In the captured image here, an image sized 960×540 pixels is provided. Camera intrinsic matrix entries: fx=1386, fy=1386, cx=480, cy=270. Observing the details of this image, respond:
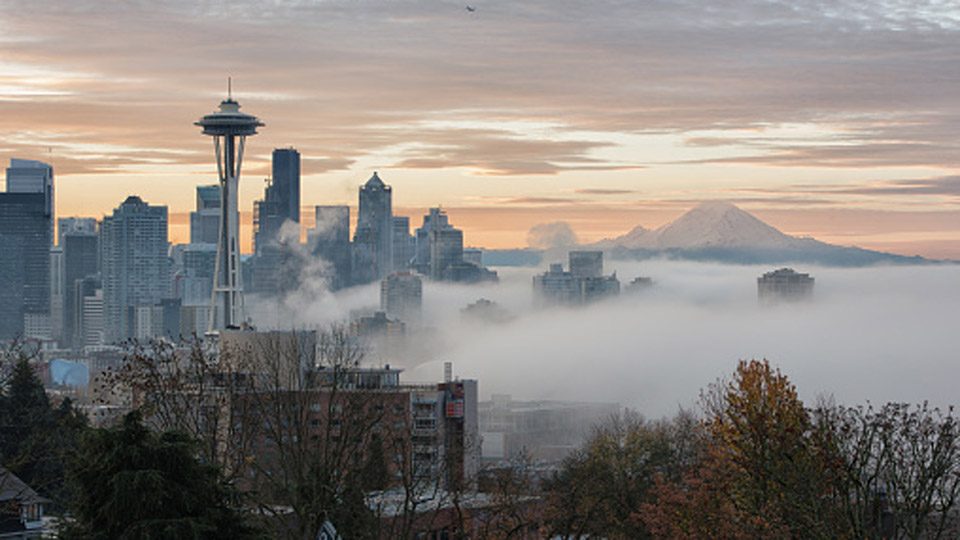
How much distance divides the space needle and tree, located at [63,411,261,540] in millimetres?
143739

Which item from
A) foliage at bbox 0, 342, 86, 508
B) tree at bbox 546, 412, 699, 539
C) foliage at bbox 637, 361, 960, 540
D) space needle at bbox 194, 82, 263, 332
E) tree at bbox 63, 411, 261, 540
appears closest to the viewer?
tree at bbox 63, 411, 261, 540

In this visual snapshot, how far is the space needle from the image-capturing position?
537ft

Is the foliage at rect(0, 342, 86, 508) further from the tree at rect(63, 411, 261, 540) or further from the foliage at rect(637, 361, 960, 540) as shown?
the tree at rect(63, 411, 261, 540)

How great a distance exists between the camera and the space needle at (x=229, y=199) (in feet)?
537

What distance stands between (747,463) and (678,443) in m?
29.6

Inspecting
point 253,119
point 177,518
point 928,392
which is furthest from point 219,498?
point 928,392

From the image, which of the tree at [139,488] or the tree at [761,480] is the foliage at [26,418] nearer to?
the tree at [761,480]

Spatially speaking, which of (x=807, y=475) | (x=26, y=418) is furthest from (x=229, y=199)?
(x=807, y=475)

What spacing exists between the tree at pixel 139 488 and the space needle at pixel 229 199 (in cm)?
14374

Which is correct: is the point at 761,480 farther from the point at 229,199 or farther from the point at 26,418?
the point at 229,199

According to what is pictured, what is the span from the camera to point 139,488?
1731cm

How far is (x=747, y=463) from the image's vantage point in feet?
105

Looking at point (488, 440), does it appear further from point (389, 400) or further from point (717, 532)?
point (717, 532)

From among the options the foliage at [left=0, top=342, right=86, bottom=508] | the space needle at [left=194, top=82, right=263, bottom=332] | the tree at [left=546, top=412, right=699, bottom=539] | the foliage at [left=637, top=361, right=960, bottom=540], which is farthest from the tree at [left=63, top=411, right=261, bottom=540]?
the space needle at [left=194, top=82, right=263, bottom=332]
